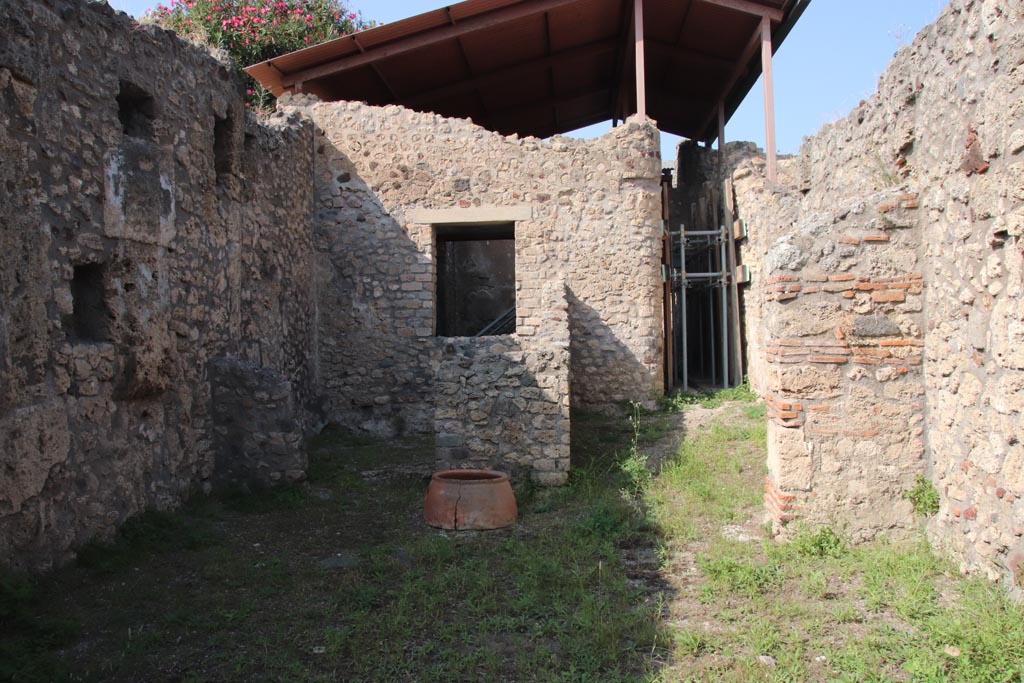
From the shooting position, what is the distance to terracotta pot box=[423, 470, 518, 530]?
6.15 m

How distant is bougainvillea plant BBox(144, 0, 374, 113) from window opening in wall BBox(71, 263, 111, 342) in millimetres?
9053

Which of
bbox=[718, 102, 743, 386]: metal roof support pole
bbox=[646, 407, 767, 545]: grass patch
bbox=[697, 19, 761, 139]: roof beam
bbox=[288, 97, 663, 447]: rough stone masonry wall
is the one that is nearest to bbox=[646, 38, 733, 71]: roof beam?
bbox=[697, 19, 761, 139]: roof beam

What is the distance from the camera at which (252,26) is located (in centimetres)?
1411

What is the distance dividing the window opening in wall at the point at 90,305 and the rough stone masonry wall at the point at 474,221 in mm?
4818

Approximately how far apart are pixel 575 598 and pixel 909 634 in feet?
5.81

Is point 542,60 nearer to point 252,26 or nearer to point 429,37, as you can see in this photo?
point 429,37

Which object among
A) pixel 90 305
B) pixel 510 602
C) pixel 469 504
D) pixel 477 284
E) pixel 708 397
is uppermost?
pixel 477 284

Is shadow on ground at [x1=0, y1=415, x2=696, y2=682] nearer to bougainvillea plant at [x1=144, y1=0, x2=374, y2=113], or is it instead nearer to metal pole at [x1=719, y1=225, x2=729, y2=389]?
metal pole at [x1=719, y1=225, x2=729, y2=389]

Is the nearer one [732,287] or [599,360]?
[599,360]

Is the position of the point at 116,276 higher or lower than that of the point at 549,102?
lower

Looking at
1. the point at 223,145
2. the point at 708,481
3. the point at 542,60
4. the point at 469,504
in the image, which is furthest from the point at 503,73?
the point at 469,504

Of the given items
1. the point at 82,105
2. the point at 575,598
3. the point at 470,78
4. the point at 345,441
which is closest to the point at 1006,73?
the point at 575,598

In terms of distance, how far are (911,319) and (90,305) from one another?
566cm

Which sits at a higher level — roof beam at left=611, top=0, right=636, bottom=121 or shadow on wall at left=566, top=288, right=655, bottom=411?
roof beam at left=611, top=0, right=636, bottom=121
